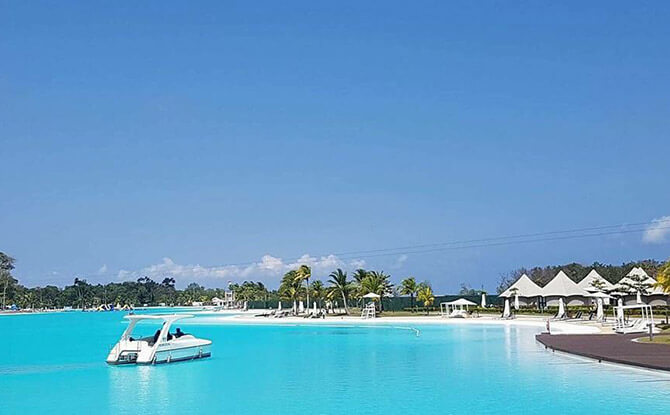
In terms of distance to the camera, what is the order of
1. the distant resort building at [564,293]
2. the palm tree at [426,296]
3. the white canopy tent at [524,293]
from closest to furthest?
the distant resort building at [564,293] → the white canopy tent at [524,293] → the palm tree at [426,296]

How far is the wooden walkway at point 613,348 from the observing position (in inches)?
761

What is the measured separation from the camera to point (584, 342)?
2616 centimetres

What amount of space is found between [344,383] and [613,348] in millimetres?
9615

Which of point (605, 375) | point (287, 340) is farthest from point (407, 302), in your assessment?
point (605, 375)

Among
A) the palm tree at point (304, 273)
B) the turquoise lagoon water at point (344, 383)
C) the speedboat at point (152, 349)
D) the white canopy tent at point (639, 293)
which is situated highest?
the palm tree at point (304, 273)

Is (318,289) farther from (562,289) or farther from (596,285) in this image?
(596,285)

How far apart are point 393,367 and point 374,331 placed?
20.2 metres

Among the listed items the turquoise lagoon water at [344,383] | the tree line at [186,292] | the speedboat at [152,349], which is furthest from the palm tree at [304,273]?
the speedboat at [152,349]

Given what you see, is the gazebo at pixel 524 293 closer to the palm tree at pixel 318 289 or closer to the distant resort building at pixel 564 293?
the distant resort building at pixel 564 293

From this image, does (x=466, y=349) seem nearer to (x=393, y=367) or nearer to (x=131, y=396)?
(x=393, y=367)

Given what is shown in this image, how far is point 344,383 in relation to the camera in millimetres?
19219

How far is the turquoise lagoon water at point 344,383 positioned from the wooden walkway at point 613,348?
52 cm

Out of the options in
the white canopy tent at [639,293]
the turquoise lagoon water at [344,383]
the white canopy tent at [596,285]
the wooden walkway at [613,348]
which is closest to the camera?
the turquoise lagoon water at [344,383]

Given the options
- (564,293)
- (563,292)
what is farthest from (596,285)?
(563,292)
